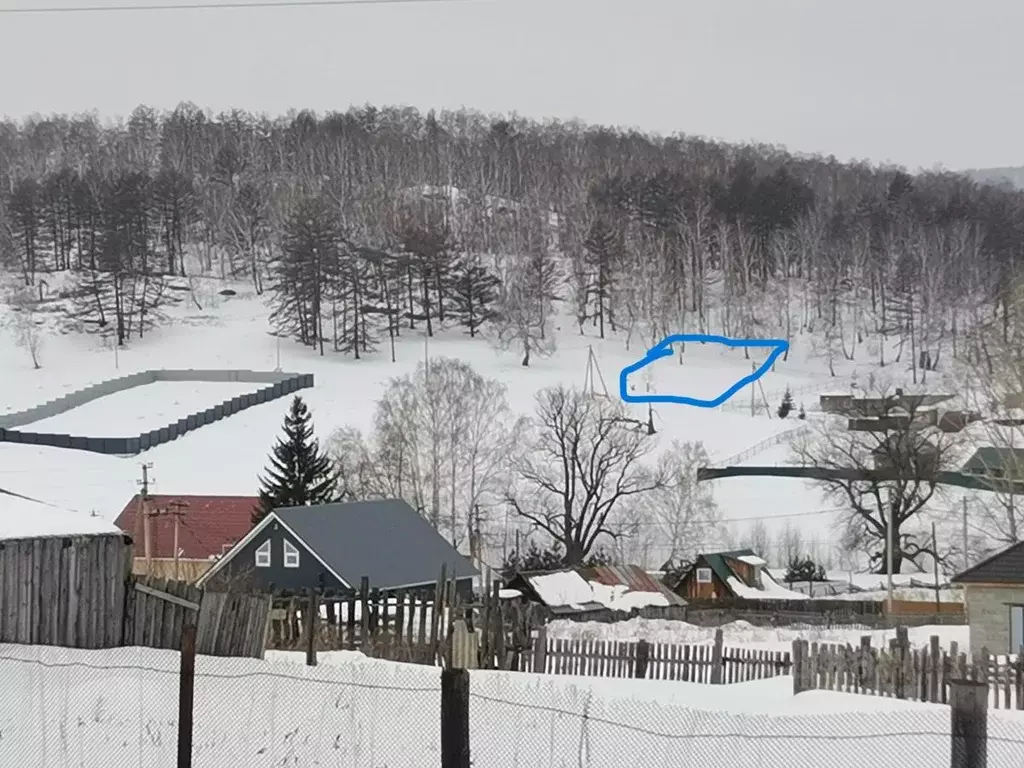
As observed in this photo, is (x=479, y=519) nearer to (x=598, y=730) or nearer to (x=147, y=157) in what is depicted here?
(x=598, y=730)

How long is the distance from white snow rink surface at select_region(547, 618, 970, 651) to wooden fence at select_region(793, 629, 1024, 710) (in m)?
6.51

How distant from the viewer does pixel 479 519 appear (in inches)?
1316

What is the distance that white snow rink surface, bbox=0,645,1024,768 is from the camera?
6668 millimetres

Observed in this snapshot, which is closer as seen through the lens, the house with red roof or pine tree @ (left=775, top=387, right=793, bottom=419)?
the house with red roof

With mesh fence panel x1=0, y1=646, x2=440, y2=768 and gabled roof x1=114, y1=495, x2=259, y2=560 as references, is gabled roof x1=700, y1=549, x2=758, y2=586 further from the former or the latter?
mesh fence panel x1=0, y1=646, x2=440, y2=768

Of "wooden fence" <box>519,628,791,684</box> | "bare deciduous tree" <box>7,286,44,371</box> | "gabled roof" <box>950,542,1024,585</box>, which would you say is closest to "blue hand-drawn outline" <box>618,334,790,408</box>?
"gabled roof" <box>950,542,1024,585</box>

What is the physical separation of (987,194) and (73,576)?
223 ft

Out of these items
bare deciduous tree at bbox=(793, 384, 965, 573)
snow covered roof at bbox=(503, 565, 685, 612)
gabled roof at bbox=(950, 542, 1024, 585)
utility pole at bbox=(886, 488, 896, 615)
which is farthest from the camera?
bare deciduous tree at bbox=(793, 384, 965, 573)

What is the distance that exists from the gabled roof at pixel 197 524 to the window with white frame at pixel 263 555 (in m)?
5.91

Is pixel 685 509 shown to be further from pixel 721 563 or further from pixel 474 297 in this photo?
pixel 474 297

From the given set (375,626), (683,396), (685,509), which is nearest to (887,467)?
(685,509)

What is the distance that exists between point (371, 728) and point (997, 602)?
38.8ft

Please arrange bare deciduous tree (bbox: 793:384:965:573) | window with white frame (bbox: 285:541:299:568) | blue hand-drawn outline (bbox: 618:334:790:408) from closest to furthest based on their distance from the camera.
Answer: window with white frame (bbox: 285:541:299:568) → bare deciduous tree (bbox: 793:384:965:573) → blue hand-drawn outline (bbox: 618:334:790:408)

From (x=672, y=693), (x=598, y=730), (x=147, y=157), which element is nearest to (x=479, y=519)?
(x=672, y=693)
